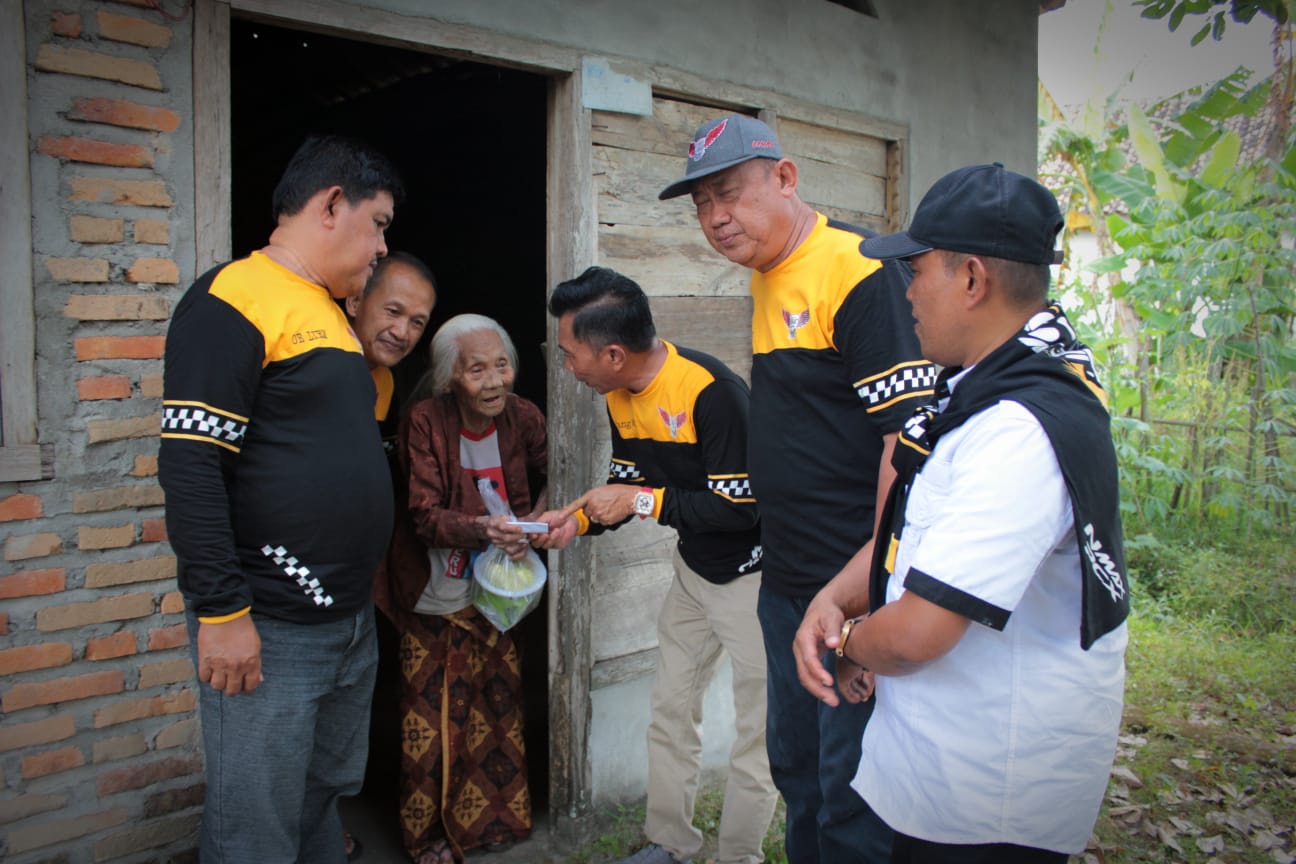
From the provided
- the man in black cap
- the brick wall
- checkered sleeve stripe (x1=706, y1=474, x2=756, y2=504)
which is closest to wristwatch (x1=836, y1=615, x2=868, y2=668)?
the man in black cap

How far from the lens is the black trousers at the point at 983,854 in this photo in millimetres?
1702

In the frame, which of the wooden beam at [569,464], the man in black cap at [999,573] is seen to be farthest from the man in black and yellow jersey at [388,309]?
the man in black cap at [999,573]

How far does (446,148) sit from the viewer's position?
6.77m

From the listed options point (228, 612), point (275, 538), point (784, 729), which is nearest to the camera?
point (228, 612)

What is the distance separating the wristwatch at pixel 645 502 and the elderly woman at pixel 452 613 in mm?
538

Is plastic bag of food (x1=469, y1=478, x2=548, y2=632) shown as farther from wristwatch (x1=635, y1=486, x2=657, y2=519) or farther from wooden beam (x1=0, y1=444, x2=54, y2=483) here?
wooden beam (x1=0, y1=444, x2=54, y2=483)

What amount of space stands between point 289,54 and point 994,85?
4438 millimetres

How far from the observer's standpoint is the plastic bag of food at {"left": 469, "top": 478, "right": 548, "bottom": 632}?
11.2 feet

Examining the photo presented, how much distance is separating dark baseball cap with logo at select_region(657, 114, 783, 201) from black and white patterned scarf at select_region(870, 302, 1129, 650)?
3.69 feet

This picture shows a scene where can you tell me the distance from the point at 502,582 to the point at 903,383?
1780 mm

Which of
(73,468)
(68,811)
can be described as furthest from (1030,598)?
(68,811)

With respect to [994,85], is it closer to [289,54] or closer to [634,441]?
[634,441]

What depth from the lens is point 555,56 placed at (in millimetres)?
3455

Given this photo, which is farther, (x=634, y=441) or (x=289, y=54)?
(x=289, y=54)
